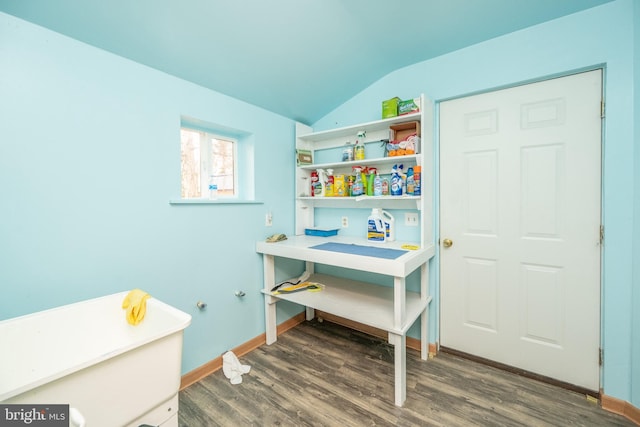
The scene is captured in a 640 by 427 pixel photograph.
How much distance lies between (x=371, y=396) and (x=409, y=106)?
196 cm

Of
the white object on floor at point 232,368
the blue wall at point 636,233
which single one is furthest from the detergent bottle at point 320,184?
the blue wall at point 636,233

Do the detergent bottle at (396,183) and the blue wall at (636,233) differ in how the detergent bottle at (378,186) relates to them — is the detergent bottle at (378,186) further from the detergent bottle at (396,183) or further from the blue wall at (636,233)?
the blue wall at (636,233)

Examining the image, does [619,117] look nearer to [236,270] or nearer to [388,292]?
[388,292]

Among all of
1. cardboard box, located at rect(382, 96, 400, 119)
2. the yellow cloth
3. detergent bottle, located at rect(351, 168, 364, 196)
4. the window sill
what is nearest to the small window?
the window sill

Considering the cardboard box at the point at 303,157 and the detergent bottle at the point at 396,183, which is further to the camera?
the cardboard box at the point at 303,157

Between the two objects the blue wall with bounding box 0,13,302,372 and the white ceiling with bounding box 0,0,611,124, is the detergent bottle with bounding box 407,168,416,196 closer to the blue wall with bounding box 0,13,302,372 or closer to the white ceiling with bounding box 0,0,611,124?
the white ceiling with bounding box 0,0,611,124

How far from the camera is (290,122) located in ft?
8.22

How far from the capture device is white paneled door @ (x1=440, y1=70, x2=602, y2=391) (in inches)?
62.5

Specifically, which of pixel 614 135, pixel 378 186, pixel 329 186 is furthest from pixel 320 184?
pixel 614 135

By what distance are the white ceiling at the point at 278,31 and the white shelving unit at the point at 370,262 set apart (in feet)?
1.50

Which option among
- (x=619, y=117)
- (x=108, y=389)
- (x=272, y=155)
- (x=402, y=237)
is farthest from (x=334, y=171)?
(x=108, y=389)

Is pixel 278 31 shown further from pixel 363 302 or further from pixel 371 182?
pixel 363 302

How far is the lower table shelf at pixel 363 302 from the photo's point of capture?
5.47ft

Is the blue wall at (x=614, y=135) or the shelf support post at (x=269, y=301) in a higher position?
the blue wall at (x=614, y=135)
